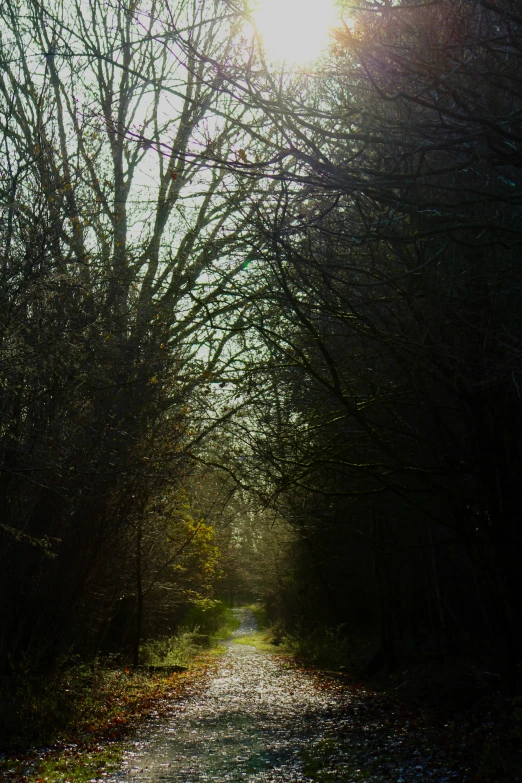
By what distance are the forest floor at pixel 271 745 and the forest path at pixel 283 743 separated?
1 cm

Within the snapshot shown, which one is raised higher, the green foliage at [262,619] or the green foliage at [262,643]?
the green foliage at [262,619]

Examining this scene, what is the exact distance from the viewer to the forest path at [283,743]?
25.3ft

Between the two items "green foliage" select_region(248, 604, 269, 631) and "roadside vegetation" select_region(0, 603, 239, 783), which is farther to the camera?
"green foliage" select_region(248, 604, 269, 631)

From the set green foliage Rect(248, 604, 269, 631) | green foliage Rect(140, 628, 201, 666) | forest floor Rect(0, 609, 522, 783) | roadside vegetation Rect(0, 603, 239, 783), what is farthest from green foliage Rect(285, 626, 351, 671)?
green foliage Rect(248, 604, 269, 631)

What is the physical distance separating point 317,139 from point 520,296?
2.54m

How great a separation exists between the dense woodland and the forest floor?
1712mm

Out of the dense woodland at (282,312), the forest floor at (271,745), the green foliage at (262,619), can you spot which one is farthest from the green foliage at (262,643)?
the forest floor at (271,745)

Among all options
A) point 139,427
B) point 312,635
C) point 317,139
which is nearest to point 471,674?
point 139,427

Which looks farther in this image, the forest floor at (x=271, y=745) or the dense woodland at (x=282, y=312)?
the forest floor at (x=271, y=745)

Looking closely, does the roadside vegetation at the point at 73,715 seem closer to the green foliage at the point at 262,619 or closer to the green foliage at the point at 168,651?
the green foliage at the point at 168,651

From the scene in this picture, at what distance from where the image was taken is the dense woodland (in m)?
5.46

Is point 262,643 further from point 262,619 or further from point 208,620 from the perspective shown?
point 262,619

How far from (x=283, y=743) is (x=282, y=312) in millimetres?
5938

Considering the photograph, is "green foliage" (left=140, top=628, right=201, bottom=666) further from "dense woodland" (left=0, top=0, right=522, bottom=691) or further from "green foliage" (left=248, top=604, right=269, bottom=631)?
"green foliage" (left=248, top=604, right=269, bottom=631)
